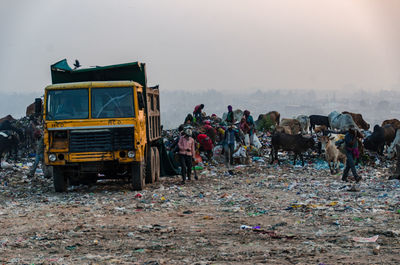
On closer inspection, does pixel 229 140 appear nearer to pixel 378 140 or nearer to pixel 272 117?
pixel 378 140

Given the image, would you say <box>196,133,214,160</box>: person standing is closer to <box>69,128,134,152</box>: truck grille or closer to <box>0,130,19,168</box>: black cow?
<box>0,130,19,168</box>: black cow

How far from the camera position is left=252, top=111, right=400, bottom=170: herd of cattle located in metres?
14.5

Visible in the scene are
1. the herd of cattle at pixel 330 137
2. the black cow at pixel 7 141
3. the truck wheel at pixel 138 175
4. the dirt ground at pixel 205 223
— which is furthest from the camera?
the black cow at pixel 7 141

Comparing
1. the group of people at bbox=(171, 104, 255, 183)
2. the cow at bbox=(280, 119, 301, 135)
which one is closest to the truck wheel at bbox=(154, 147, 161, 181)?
the group of people at bbox=(171, 104, 255, 183)

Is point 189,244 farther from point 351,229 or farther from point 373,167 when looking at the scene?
point 373,167

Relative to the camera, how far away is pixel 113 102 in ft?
36.0

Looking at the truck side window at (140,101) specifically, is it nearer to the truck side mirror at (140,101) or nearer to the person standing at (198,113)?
the truck side mirror at (140,101)

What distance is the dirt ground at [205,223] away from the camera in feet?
A: 18.7

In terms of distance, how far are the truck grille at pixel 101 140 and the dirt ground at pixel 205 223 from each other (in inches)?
37.8

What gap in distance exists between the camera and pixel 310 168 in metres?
16.3

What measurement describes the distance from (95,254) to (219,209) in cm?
343

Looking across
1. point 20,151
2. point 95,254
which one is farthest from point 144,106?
point 20,151

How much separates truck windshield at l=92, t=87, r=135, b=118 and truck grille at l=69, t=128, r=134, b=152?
13.4 inches

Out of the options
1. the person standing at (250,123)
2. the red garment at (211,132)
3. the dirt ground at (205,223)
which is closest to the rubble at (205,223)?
the dirt ground at (205,223)
